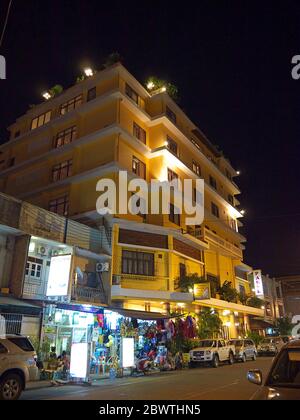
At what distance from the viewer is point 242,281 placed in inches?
1705

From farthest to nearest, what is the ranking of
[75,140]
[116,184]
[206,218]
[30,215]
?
[206,218] → [75,140] → [116,184] → [30,215]

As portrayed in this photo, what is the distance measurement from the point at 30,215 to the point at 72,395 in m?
11.4

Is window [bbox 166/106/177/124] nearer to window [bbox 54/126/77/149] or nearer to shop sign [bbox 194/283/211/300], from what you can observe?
window [bbox 54/126/77/149]

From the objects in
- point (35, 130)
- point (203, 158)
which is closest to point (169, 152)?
point (203, 158)

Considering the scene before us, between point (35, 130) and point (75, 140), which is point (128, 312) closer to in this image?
point (75, 140)

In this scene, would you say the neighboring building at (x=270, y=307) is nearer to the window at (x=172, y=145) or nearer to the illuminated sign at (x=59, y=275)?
the window at (x=172, y=145)

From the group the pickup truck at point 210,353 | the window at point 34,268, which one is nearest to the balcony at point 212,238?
the pickup truck at point 210,353

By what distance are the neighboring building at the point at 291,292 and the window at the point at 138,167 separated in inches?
1518

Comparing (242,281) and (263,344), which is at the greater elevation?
(242,281)

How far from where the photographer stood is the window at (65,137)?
3019 centimetres

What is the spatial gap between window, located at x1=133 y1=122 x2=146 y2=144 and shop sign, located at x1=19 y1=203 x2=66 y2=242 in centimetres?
1116

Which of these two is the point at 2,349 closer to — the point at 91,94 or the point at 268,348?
the point at 91,94

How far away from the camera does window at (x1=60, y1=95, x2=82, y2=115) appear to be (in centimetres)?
3125

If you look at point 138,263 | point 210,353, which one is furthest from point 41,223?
point 210,353
